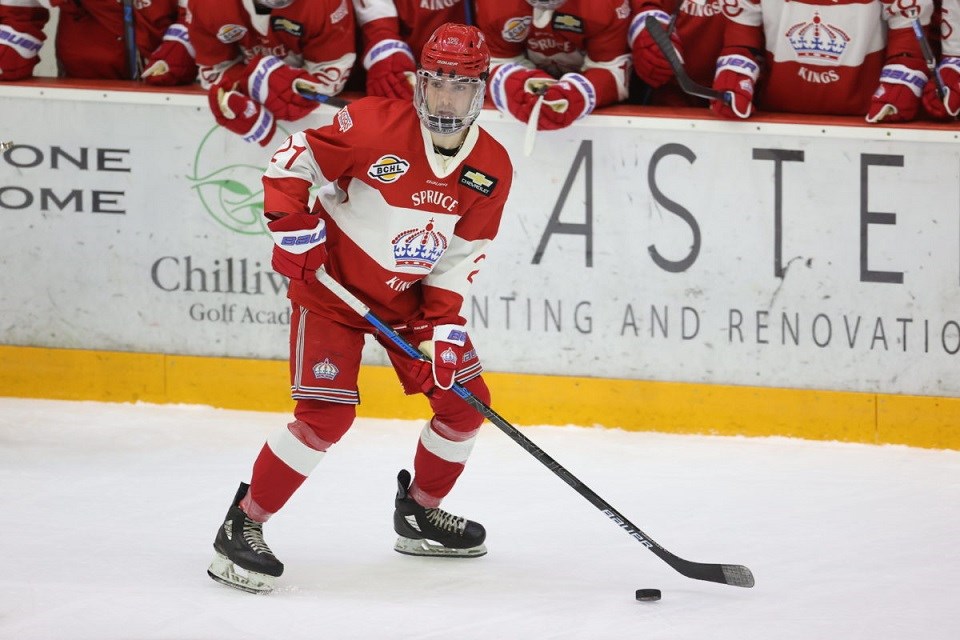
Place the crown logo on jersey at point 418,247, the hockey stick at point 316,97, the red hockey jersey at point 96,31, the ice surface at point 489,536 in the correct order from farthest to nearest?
the red hockey jersey at point 96,31 → the hockey stick at point 316,97 → the crown logo on jersey at point 418,247 → the ice surface at point 489,536

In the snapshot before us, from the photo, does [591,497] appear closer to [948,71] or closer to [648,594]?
[648,594]

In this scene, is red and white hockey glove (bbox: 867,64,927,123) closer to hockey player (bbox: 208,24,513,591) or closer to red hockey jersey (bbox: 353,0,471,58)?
red hockey jersey (bbox: 353,0,471,58)

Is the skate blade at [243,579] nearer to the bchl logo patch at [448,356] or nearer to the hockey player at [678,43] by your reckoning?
the bchl logo patch at [448,356]

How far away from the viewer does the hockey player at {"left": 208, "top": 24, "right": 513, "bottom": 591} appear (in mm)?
2822

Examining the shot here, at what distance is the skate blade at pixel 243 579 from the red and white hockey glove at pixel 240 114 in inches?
64.9

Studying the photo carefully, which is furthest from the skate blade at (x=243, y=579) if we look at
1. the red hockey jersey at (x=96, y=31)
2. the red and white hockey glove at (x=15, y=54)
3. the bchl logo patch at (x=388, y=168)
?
the red hockey jersey at (x=96, y=31)

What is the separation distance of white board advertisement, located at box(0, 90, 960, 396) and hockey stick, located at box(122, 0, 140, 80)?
365 millimetres

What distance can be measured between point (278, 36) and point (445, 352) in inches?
65.7

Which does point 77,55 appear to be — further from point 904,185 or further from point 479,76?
point 904,185

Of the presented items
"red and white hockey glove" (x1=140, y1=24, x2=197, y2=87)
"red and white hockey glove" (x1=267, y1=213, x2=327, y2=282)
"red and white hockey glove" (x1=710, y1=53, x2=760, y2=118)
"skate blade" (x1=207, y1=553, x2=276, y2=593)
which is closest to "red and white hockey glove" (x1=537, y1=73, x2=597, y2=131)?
"red and white hockey glove" (x1=710, y1=53, x2=760, y2=118)

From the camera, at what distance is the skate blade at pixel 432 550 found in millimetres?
3180

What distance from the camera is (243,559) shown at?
2.85m

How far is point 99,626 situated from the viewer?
2.62 m

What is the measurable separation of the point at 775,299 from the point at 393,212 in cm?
151
